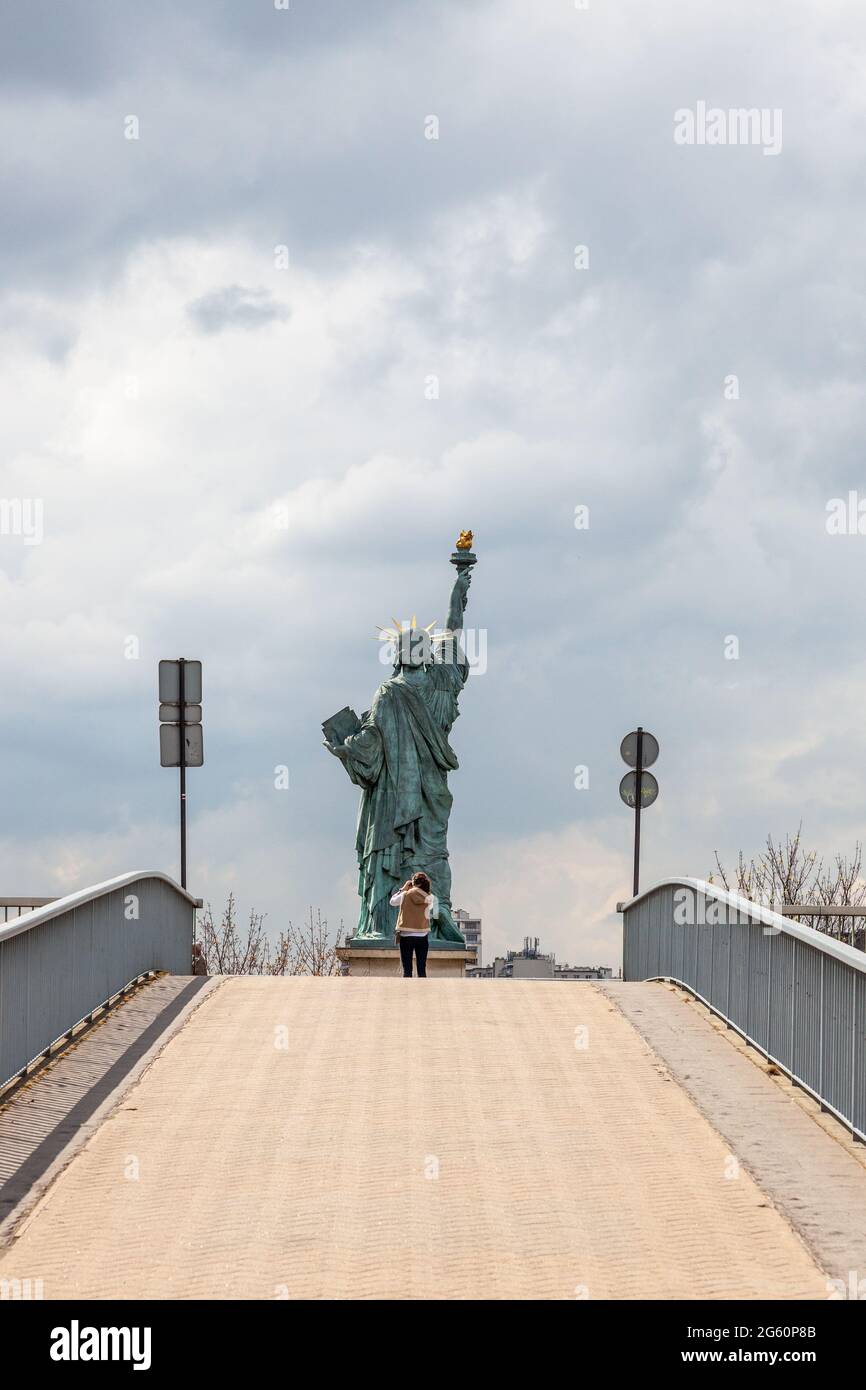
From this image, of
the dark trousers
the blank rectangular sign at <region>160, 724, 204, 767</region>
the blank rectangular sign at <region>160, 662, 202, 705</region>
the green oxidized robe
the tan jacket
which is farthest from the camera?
the green oxidized robe

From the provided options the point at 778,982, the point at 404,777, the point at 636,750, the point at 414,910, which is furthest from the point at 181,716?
the point at 778,982

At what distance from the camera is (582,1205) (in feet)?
33.6

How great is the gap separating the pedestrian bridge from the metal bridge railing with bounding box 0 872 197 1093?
4 cm

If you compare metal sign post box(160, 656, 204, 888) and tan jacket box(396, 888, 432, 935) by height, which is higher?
metal sign post box(160, 656, 204, 888)

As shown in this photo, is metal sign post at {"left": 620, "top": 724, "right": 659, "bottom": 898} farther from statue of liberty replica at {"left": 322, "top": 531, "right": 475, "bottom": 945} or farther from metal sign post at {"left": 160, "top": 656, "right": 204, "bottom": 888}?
statue of liberty replica at {"left": 322, "top": 531, "right": 475, "bottom": 945}

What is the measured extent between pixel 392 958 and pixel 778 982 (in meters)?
17.4

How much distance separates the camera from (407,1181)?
10.6 meters

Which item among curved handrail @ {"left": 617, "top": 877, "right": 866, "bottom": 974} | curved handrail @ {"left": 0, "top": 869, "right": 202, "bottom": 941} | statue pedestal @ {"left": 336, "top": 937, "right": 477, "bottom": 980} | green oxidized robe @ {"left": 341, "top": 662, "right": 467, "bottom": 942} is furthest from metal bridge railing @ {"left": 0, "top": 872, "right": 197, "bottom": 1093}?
green oxidized robe @ {"left": 341, "top": 662, "right": 467, "bottom": 942}

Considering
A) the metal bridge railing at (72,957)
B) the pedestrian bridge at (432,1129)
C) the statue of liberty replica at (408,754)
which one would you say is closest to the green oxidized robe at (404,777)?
the statue of liberty replica at (408,754)

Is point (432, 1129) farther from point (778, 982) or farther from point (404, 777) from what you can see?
point (404, 777)

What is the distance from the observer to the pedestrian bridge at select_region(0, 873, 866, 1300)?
9.27 meters

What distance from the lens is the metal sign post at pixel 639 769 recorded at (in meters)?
24.3

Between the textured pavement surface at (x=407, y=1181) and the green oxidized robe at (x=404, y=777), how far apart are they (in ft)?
56.2
